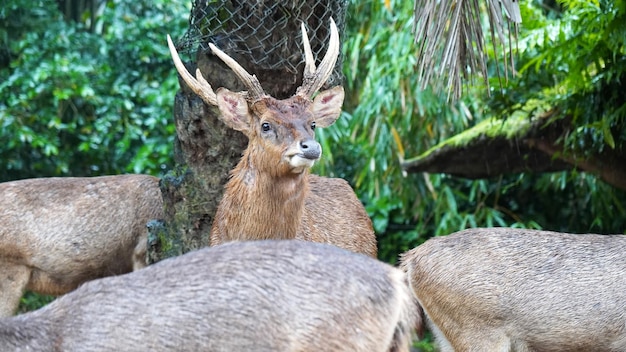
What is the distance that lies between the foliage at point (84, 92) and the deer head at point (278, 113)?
223 inches

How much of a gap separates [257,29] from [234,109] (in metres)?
0.98

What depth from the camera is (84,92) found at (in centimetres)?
1258

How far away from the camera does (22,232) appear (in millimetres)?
8797

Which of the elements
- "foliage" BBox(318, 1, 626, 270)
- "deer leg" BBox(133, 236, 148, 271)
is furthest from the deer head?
"foliage" BBox(318, 1, 626, 270)

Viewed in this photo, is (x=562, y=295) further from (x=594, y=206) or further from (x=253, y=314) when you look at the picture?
(x=594, y=206)

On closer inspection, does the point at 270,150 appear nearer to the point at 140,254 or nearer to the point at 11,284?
the point at 140,254

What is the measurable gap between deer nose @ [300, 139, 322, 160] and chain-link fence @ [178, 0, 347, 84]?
1452mm

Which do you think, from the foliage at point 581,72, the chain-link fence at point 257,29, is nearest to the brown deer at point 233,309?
the chain-link fence at point 257,29

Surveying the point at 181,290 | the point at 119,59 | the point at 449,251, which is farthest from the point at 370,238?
the point at 119,59

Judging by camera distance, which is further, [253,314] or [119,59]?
[119,59]

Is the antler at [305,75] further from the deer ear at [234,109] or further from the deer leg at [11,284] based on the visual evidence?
the deer leg at [11,284]

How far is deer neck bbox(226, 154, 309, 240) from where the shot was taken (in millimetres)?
7238

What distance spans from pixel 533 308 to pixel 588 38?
3.03 meters

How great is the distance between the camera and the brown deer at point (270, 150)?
7.07 meters
